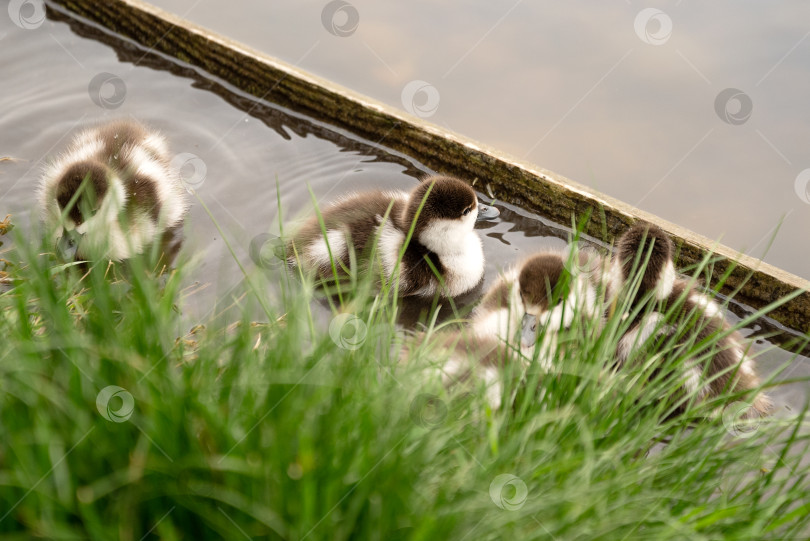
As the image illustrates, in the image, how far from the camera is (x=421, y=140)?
10.4 ft

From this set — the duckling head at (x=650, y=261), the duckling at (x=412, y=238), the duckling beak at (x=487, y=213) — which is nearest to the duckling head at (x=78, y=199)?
the duckling at (x=412, y=238)

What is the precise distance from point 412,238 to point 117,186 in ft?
3.45

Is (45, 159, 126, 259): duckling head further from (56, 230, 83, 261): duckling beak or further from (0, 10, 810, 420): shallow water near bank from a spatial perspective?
(0, 10, 810, 420): shallow water near bank

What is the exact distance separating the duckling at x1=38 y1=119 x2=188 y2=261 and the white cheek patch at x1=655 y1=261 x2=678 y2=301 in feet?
5.38

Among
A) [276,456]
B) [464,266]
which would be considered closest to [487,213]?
[464,266]

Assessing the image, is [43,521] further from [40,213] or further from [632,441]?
[40,213]

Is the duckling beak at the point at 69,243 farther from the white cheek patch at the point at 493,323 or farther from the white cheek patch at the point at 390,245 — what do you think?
the white cheek patch at the point at 493,323

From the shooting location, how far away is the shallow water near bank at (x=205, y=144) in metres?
2.96

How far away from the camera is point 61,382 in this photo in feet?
4.19

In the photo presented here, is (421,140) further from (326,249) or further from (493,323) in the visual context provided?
(493,323)

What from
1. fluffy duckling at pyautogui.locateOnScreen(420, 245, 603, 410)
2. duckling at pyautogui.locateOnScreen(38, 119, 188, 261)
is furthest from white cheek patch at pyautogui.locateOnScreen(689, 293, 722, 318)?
duckling at pyautogui.locateOnScreen(38, 119, 188, 261)

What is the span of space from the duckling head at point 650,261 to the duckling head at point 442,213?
59cm

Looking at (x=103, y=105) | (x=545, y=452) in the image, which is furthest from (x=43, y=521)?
(x=103, y=105)

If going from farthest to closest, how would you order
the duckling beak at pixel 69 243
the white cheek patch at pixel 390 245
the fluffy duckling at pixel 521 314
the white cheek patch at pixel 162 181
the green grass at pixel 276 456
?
1. the white cheek patch at pixel 162 181
2. the white cheek patch at pixel 390 245
3. the duckling beak at pixel 69 243
4. the fluffy duckling at pixel 521 314
5. the green grass at pixel 276 456
